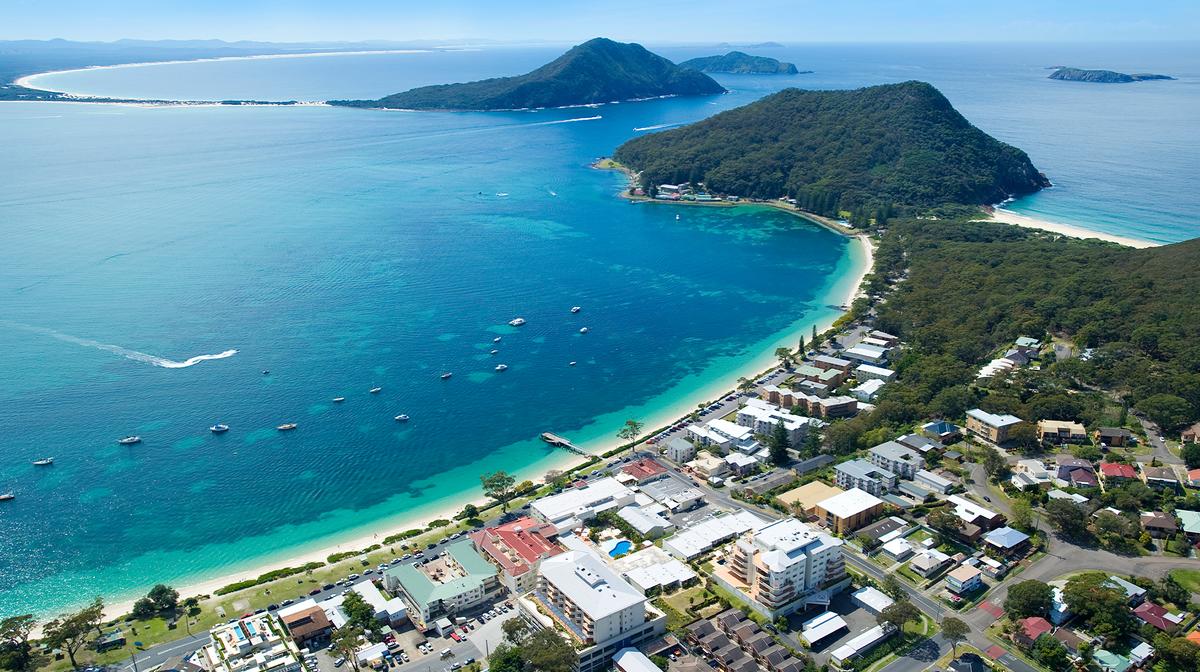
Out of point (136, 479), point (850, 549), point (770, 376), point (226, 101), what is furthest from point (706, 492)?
point (226, 101)

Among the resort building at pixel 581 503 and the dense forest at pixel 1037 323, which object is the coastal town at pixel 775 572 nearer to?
the resort building at pixel 581 503

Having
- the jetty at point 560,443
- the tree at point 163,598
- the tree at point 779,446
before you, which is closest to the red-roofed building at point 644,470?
the jetty at point 560,443

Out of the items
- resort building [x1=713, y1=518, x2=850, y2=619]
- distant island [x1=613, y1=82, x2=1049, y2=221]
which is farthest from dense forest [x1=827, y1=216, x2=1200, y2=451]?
distant island [x1=613, y1=82, x2=1049, y2=221]

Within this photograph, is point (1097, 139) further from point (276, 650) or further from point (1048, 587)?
point (276, 650)

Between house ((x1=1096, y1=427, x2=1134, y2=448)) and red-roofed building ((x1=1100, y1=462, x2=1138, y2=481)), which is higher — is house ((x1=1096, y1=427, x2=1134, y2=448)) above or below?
above

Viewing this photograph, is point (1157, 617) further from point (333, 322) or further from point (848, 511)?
point (333, 322)

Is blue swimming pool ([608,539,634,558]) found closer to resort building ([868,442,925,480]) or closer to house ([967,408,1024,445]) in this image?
resort building ([868,442,925,480])
